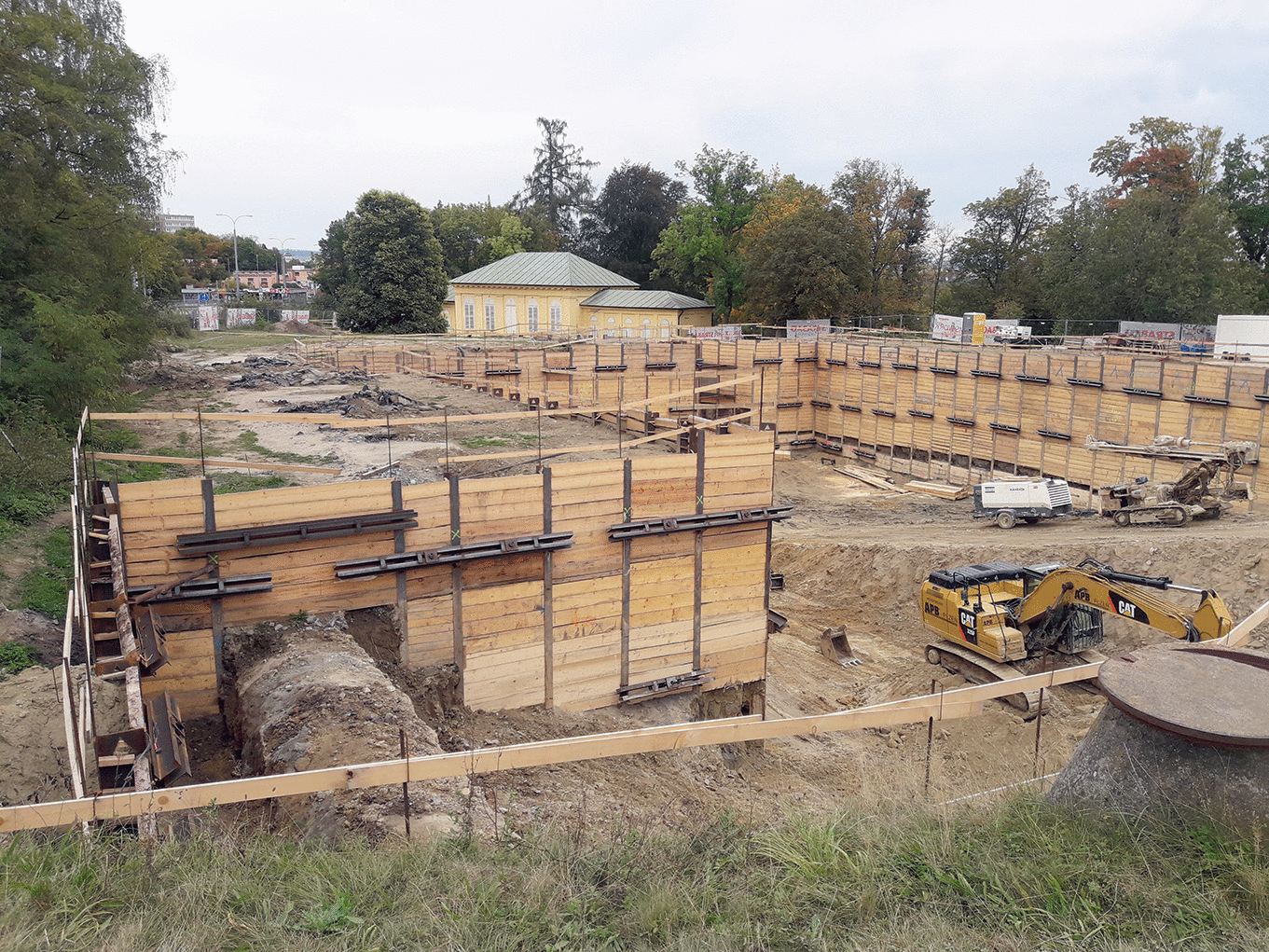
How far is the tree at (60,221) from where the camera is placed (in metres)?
14.8

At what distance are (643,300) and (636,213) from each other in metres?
22.7

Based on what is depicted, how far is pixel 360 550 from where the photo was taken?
466 inches

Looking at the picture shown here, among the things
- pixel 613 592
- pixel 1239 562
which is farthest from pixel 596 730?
pixel 1239 562

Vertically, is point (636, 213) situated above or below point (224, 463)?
above

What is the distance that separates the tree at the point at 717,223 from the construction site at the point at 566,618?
1542 inches

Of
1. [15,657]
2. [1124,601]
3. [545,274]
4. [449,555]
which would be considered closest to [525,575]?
[449,555]

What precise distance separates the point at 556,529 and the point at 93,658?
6.29m

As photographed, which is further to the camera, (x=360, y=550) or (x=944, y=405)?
(x=944, y=405)

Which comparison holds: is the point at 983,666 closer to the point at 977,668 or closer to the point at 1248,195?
the point at 977,668

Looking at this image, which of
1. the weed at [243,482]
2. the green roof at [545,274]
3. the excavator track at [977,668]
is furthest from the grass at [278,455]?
the green roof at [545,274]

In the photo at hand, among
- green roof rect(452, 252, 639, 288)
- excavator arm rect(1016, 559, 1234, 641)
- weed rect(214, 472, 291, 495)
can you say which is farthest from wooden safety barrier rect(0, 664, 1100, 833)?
green roof rect(452, 252, 639, 288)

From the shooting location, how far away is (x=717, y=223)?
65.8 meters

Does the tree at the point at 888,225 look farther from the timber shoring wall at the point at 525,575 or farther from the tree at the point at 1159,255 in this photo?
the timber shoring wall at the point at 525,575

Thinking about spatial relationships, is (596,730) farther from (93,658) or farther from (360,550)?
(93,658)
